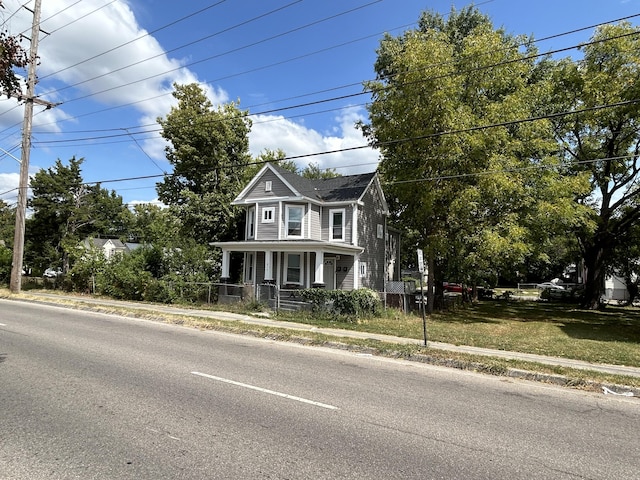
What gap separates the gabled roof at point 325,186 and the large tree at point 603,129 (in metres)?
12.7

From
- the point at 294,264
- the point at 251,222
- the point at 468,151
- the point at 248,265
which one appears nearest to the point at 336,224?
the point at 294,264

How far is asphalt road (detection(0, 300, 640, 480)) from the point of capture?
3779mm

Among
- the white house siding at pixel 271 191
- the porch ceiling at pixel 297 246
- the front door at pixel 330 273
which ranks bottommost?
the front door at pixel 330 273

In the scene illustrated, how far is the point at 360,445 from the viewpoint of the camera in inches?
169

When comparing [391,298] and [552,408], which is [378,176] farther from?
[552,408]

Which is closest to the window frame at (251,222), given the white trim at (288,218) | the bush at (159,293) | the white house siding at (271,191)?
the white house siding at (271,191)

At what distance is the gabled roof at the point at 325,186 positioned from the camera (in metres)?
25.3

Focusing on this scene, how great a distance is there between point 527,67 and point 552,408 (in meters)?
20.5

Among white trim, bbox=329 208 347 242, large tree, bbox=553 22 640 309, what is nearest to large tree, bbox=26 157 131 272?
white trim, bbox=329 208 347 242

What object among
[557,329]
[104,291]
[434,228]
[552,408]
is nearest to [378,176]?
[434,228]

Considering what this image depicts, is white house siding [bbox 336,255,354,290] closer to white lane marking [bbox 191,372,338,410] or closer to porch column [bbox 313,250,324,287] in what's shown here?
porch column [bbox 313,250,324,287]

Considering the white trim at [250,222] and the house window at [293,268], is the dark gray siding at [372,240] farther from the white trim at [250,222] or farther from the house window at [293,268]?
the white trim at [250,222]

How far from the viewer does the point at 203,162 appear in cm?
3045

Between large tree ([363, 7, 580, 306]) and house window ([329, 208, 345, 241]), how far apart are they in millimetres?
3768
